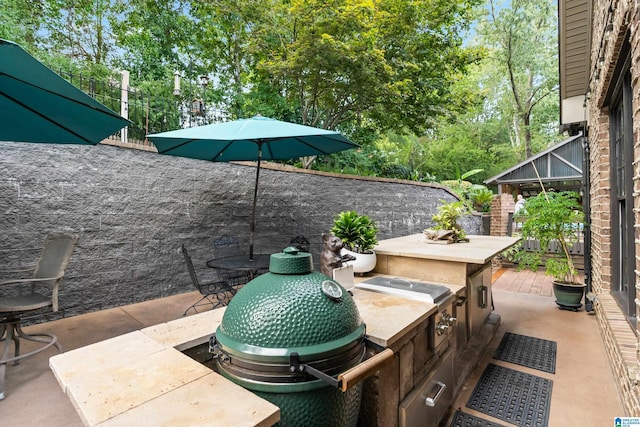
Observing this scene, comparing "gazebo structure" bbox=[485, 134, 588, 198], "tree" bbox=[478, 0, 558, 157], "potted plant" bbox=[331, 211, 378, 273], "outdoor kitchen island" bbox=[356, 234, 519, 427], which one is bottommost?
"outdoor kitchen island" bbox=[356, 234, 519, 427]

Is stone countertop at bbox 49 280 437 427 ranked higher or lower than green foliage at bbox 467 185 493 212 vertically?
lower

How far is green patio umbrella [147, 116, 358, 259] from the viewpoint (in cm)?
296

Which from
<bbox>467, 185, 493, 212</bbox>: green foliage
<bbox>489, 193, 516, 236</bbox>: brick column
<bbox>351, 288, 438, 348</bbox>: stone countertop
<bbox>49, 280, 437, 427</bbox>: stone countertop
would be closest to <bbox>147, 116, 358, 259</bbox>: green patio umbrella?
<bbox>351, 288, 438, 348</bbox>: stone countertop

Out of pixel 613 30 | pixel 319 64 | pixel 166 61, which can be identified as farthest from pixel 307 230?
pixel 166 61

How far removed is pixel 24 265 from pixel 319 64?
16.4 feet

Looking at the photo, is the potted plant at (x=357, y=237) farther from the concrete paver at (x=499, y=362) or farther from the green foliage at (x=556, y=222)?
the green foliage at (x=556, y=222)

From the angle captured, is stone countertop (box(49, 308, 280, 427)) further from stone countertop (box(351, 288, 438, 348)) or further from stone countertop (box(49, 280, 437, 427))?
stone countertop (box(351, 288, 438, 348))

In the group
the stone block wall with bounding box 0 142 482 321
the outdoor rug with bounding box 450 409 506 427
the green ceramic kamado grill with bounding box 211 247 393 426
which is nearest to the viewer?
the green ceramic kamado grill with bounding box 211 247 393 426

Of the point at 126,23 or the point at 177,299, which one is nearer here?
the point at 177,299

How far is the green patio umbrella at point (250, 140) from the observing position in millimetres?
2955

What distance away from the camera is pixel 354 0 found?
568cm

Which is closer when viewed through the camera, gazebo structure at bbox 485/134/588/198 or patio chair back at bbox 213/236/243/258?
patio chair back at bbox 213/236/243/258

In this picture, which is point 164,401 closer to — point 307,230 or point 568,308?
point 307,230

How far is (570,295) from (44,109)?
602 cm
